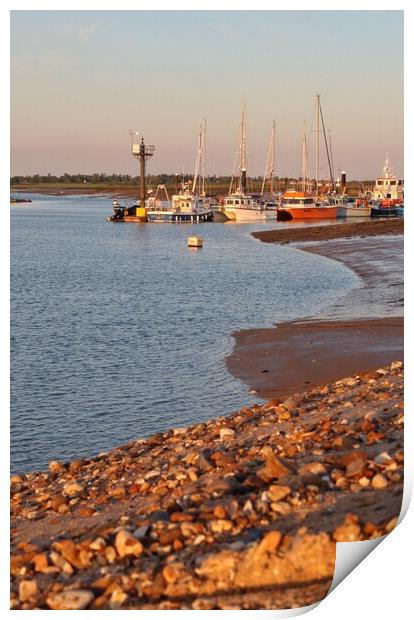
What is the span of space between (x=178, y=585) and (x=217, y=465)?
1912 millimetres

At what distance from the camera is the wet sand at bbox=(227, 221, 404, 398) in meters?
13.0

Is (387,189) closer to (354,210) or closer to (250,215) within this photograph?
(354,210)

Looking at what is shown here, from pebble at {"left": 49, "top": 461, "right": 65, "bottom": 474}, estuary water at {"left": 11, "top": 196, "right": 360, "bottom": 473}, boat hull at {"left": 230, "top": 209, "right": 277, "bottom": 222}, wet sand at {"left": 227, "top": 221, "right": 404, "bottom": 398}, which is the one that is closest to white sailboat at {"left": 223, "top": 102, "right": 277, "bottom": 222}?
boat hull at {"left": 230, "top": 209, "right": 277, "bottom": 222}

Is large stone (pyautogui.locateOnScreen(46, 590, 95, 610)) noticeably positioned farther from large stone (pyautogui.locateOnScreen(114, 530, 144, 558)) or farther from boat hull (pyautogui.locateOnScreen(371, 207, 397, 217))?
boat hull (pyautogui.locateOnScreen(371, 207, 397, 217))

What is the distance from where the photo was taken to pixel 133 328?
19.3 m

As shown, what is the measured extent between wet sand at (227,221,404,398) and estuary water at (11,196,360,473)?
423 millimetres

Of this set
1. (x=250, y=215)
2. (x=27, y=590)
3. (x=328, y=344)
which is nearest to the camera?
(x=27, y=590)

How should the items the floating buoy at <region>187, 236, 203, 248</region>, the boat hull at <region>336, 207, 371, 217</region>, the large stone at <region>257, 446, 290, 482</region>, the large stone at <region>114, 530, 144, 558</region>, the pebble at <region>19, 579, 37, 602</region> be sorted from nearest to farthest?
the pebble at <region>19, 579, 37, 602</region> < the large stone at <region>114, 530, 144, 558</region> < the large stone at <region>257, 446, 290, 482</region> < the floating buoy at <region>187, 236, 203, 248</region> < the boat hull at <region>336, 207, 371, 217</region>

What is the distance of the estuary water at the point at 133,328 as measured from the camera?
449 inches

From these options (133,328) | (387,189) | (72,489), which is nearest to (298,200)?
(387,189)

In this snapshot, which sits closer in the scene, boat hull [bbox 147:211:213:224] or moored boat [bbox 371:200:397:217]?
moored boat [bbox 371:200:397:217]

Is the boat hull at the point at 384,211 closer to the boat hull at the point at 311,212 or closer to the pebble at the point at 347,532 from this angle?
the boat hull at the point at 311,212

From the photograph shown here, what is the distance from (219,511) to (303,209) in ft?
187
